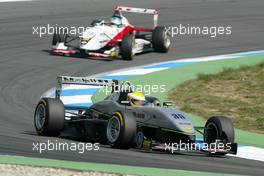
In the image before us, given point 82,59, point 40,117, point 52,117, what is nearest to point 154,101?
point 52,117

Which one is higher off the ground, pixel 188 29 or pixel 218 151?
pixel 188 29

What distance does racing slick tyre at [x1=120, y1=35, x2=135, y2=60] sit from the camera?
74.3ft

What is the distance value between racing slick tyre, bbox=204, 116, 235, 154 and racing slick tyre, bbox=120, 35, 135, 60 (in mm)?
9282

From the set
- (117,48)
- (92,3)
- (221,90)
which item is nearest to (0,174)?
(221,90)

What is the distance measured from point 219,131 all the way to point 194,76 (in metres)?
7.87

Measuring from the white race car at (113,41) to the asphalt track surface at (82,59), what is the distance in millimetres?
274

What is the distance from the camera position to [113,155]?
1234 centimetres

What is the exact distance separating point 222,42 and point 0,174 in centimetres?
1735

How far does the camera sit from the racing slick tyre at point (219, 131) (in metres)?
13.1

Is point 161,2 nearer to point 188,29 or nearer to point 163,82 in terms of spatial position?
point 188,29

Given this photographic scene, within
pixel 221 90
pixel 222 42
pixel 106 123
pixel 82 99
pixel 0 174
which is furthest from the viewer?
pixel 222 42

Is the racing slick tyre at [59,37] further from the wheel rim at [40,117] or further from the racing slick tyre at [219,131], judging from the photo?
the racing slick tyre at [219,131]

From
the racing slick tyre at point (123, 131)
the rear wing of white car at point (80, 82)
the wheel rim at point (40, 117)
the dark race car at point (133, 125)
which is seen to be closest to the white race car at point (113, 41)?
the rear wing of white car at point (80, 82)

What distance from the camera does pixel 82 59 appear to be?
23.0 meters
